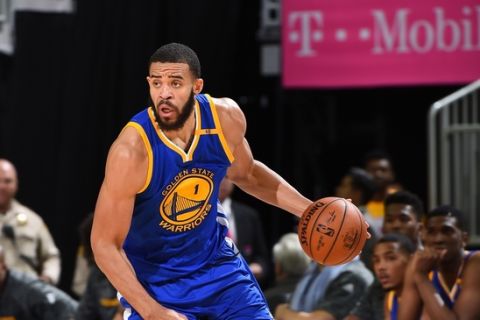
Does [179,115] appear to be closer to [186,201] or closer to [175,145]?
[175,145]

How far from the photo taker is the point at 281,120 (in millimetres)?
9711

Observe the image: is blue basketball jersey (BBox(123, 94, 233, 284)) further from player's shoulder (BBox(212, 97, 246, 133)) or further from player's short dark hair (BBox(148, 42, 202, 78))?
player's short dark hair (BBox(148, 42, 202, 78))

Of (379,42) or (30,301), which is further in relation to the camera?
(379,42)

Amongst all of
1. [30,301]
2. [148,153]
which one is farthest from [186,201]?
[30,301]

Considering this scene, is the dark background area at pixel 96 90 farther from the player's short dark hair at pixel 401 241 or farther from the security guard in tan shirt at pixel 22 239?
the player's short dark hair at pixel 401 241

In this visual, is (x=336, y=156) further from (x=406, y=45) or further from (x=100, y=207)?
(x=100, y=207)

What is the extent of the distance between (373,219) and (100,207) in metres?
3.80

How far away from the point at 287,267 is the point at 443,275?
1.26 metres

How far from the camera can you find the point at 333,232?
5.12 m

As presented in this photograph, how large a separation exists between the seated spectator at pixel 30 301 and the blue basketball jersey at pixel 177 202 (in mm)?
2608

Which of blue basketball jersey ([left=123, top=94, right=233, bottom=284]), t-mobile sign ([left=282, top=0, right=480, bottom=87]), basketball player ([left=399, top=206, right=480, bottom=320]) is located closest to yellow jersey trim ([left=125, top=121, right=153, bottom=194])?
blue basketball jersey ([left=123, top=94, right=233, bottom=284])

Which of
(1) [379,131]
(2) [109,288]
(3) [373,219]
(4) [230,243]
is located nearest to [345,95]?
(1) [379,131]

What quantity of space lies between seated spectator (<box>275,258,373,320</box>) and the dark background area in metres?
2.55

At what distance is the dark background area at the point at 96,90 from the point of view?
9.51 meters
